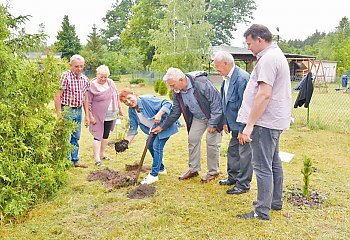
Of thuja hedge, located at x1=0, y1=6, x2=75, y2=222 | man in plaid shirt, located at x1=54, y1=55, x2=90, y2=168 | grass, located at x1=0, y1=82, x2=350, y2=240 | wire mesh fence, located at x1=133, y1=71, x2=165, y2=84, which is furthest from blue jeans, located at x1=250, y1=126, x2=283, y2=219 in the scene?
wire mesh fence, located at x1=133, y1=71, x2=165, y2=84

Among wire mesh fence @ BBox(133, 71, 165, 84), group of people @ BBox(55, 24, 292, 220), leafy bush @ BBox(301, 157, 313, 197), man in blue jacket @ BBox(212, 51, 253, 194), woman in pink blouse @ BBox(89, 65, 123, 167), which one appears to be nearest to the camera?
group of people @ BBox(55, 24, 292, 220)

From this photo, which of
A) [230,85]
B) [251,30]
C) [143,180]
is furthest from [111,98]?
[251,30]

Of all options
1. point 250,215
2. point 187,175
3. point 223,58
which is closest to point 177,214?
point 250,215

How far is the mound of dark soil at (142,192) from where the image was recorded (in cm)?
380

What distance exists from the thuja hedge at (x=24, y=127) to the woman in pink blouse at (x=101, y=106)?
1.07 metres

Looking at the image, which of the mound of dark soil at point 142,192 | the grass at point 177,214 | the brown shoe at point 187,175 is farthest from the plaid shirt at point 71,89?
the brown shoe at point 187,175

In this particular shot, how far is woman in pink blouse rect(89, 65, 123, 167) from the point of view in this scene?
4.84m

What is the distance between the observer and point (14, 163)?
316cm

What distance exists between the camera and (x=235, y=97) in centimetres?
371

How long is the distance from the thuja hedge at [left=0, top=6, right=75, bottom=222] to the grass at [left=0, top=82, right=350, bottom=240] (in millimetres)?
198

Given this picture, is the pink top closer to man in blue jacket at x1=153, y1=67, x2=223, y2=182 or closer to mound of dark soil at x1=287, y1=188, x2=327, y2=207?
man in blue jacket at x1=153, y1=67, x2=223, y2=182

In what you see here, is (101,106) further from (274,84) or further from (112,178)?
(274,84)

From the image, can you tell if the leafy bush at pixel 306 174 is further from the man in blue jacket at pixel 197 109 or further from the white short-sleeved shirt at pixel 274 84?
the man in blue jacket at pixel 197 109

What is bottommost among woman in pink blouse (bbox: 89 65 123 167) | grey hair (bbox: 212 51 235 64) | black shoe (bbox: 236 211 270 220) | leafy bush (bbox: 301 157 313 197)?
black shoe (bbox: 236 211 270 220)
